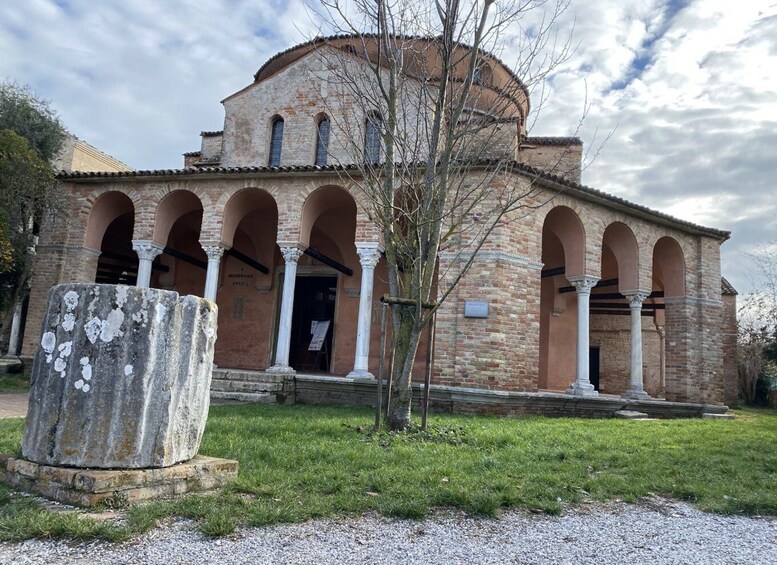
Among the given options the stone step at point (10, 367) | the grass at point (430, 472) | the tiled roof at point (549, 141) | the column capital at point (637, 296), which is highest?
the tiled roof at point (549, 141)

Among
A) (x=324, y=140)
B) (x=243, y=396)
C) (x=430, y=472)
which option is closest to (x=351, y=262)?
(x=324, y=140)

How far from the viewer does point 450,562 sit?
2908 mm

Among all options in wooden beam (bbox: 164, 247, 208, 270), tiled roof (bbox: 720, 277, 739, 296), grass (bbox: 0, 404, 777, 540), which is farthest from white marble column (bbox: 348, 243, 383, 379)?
tiled roof (bbox: 720, 277, 739, 296)

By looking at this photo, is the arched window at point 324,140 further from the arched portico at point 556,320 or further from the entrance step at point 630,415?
the entrance step at point 630,415

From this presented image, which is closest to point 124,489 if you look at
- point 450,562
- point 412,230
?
point 450,562

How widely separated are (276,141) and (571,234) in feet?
27.9

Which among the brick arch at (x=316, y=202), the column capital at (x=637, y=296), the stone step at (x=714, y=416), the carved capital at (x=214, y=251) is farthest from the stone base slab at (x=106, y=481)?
the stone step at (x=714, y=416)

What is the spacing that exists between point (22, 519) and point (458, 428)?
5144 millimetres

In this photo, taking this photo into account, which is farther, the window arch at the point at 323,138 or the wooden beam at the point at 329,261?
the window arch at the point at 323,138

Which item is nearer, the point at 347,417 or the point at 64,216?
the point at 347,417

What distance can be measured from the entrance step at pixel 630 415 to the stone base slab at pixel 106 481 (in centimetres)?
937

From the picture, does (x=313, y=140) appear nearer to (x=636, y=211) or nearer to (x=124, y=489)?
(x=636, y=211)

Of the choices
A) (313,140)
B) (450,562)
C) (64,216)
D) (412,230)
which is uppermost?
(313,140)

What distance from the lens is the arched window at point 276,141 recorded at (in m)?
15.7
